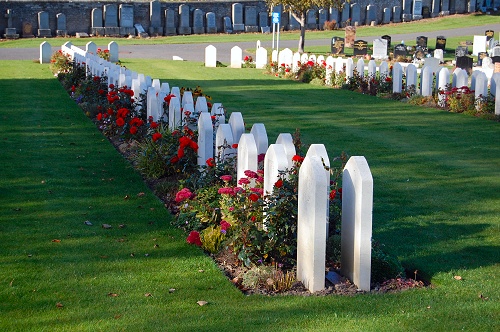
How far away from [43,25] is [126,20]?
4.96 meters

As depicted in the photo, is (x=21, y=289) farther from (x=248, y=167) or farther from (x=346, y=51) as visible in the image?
(x=346, y=51)

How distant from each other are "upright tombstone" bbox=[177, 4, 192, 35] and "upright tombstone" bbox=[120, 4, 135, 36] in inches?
125

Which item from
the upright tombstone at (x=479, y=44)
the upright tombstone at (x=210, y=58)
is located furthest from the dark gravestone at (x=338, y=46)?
the upright tombstone at (x=210, y=58)

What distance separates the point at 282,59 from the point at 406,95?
8806 mm

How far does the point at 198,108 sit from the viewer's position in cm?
961

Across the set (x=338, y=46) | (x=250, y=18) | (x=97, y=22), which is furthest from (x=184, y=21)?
(x=338, y=46)

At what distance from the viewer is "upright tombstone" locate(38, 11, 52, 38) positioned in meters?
45.2

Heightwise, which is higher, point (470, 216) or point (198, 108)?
point (198, 108)

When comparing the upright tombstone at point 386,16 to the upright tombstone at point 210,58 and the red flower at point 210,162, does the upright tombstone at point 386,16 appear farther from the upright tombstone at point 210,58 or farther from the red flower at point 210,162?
the red flower at point 210,162

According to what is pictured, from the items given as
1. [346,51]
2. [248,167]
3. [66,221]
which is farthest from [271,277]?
[346,51]

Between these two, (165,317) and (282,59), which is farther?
(282,59)

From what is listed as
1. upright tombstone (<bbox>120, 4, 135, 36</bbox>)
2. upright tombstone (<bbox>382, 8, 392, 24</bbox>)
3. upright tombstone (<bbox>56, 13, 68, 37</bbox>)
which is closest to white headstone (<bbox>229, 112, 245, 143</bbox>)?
upright tombstone (<bbox>56, 13, 68, 37</bbox>)

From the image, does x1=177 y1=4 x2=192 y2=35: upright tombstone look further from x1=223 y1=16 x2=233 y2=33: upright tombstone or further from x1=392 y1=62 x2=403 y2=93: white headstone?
x1=392 y1=62 x2=403 y2=93: white headstone

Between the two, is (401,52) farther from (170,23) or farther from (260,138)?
(260,138)
